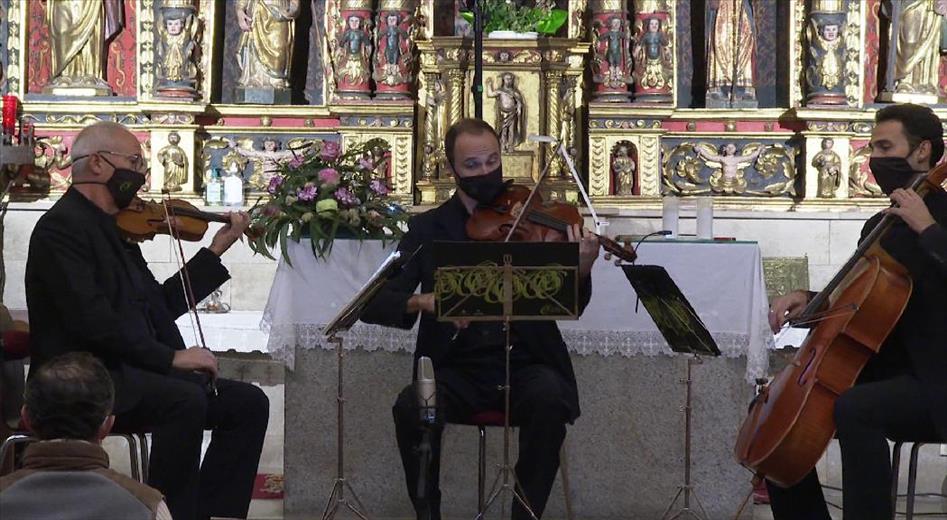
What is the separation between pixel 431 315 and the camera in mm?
5363

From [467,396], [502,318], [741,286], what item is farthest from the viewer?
[741,286]

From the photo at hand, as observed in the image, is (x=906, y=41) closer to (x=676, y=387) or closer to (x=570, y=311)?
(x=676, y=387)

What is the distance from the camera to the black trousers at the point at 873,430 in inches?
181

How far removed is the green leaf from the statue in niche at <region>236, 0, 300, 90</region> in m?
1.56

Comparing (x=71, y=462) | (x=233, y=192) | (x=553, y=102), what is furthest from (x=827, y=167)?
(x=71, y=462)

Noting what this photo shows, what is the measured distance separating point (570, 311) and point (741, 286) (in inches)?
53.6

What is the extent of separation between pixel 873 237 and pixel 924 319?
12.9 inches

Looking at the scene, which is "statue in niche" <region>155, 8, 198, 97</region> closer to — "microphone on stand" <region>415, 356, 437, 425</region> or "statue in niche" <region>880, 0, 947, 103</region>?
"statue in niche" <region>880, 0, 947, 103</region>

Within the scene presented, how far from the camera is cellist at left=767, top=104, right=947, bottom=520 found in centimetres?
459

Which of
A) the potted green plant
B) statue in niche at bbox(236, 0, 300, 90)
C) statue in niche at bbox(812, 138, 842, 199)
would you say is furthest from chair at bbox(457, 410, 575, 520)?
statue in niche at bbox(236, 0, 300, 90)

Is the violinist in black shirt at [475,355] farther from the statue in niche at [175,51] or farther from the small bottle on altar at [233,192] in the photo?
the statue in niche at [175,51]

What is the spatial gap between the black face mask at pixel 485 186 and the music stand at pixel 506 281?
567 millimetres

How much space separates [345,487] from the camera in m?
6.20

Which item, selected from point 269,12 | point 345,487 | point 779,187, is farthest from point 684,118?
point 345,487
